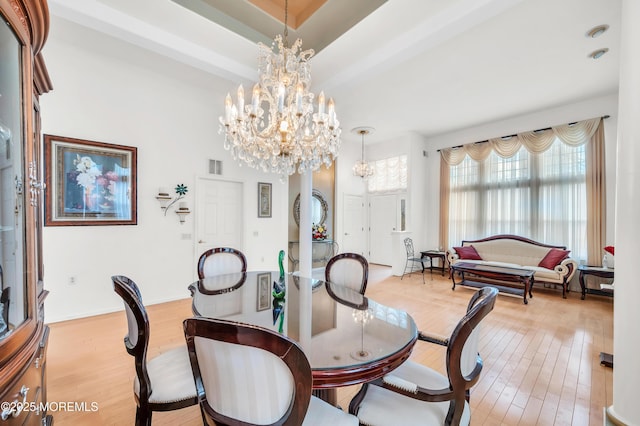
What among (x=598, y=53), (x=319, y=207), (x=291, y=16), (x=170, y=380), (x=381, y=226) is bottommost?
(x=170, y=380)

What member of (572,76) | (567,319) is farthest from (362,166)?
(567,319)

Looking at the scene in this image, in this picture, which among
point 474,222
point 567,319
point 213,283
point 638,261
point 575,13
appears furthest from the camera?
point 474,222

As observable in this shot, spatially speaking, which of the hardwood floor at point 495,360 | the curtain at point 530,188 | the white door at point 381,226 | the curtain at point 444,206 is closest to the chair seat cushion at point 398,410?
the hardwood floor at point 495,360

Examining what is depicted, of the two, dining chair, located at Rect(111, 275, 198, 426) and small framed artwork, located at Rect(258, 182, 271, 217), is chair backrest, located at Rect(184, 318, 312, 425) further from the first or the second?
small framed artwork, located at Rect(258, 182, 271, 217)

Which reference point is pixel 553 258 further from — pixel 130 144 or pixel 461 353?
pixel 130 144

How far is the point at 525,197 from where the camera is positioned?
5.27m

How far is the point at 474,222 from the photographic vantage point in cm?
590

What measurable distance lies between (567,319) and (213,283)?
4.42 m

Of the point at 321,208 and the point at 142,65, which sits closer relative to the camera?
the point at 142,65

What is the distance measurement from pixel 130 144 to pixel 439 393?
4.49 metres

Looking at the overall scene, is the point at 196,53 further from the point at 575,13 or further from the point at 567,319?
the point at 567,319

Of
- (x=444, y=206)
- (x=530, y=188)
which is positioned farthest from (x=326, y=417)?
(x=444, y=206)

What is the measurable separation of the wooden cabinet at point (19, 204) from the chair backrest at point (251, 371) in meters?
0.63

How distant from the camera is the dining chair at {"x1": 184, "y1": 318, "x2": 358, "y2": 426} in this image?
82 centimetres
